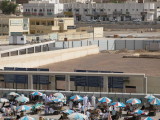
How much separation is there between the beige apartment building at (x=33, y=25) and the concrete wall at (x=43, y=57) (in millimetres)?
21219

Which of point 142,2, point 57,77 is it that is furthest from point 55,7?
point 57,77

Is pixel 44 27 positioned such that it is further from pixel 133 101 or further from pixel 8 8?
pixel 8 8

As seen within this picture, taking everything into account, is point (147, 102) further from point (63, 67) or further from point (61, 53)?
point (61, 53)

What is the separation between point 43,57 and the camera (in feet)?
124

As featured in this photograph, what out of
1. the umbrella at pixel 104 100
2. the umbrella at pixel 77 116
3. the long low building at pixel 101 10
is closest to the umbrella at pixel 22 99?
the umbrella at pixel 104 100

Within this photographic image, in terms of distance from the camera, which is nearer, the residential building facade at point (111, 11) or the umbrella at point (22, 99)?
the umbrella at point (22, 99)

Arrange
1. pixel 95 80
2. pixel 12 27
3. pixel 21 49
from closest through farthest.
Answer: pixel 95 80 < pixel 21 49 < pixel 12 27

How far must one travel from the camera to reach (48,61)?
1503 inches

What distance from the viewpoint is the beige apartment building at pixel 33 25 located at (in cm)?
6481

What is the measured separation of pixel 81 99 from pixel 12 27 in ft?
133

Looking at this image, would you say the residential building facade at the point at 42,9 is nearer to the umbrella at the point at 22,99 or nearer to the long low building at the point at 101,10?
the long low building at the point at 101,10

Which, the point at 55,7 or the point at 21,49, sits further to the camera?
the point at 55,7

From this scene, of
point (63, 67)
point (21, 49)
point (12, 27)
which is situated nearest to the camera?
point (63, 67)

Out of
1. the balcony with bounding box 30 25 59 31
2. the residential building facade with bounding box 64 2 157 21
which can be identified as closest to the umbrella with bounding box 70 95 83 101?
the balcony with bounding box 30 25 59 31
